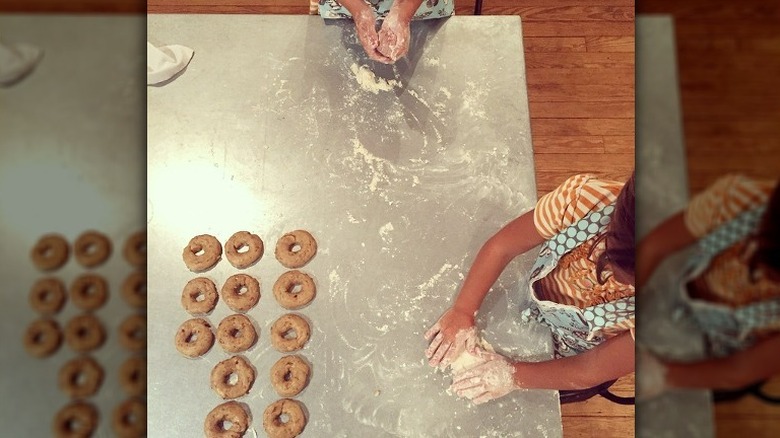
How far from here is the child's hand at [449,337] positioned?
154 centimetres

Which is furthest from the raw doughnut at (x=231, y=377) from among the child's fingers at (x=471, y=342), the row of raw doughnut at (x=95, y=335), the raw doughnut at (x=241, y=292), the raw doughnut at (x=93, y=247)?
the raw doughnut at (x=93, y=247)

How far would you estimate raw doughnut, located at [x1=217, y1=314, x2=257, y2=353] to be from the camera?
1.54 metres

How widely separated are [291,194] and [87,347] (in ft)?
4.06

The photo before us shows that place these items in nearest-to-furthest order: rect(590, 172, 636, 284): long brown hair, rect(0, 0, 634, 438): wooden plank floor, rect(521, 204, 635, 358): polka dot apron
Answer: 1. rect(590, 172, 636, 284): long brown hair
2. rect(521, 204, 635, 358): polka dot apron
3. rect(0, 0, 634, 438): wooden plank floor

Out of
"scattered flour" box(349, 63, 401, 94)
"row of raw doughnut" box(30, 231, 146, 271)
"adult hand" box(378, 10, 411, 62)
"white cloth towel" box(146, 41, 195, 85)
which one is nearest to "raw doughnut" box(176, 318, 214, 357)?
"white cloth towel" box(146, 41, 195, 85)

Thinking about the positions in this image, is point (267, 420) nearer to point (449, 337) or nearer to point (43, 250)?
point (449, 337)

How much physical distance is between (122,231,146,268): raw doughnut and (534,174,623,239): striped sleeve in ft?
3.66

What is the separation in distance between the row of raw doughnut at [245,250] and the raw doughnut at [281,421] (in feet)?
1.25

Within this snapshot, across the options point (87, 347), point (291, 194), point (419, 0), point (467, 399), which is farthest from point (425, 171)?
point (87, 347)

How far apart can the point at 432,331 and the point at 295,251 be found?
0.46m

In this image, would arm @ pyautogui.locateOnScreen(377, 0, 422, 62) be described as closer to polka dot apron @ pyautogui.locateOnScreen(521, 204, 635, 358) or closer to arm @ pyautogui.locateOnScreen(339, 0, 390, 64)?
arm @ pyautogui.locateOnScreen(339, 0, 390, 64)

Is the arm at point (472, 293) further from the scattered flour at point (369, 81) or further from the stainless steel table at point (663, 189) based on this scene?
the stainless steel table at point (663, 189)

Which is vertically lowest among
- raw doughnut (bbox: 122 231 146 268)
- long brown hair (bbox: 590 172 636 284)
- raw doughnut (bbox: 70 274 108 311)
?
raw doughnut (bbox: 70 274 108 311)

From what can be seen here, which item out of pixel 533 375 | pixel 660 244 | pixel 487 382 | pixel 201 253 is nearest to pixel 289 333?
pixel 201 253
